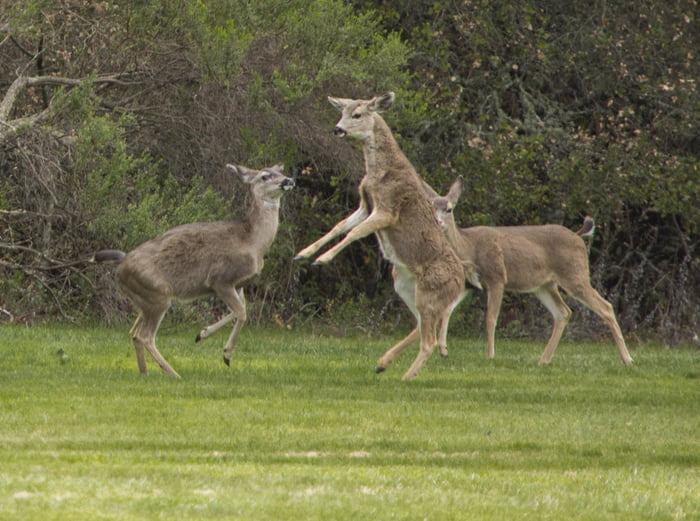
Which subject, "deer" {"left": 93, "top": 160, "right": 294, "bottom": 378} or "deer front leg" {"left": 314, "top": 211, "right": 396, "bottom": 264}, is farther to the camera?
"deer front leg" {"left": 314, "top": 211, "right": 396, "bottom": 264}

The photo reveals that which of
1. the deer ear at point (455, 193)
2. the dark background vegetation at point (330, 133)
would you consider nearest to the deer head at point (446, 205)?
the deer ear at point (455, 193)

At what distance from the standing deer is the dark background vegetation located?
4.43m

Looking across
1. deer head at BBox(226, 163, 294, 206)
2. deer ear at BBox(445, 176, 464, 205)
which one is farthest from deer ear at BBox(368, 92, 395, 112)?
deer ear at BBox(445, 176, 464, 205)


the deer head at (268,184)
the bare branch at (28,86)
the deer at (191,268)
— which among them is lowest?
the bare branch at (28,86)

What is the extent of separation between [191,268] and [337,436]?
142 inches

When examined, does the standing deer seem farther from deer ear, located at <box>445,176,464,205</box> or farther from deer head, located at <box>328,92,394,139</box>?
deer ear, located at <box>445,176,464,205</box>

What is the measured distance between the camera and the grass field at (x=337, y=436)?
7145 mm

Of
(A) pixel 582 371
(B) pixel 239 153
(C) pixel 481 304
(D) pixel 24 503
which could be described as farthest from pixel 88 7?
(D) pixel 24 503

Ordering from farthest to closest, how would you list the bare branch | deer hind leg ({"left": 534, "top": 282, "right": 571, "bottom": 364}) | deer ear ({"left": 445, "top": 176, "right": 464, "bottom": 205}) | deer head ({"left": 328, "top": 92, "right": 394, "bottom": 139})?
the bare branch < deer hind leg ({"left": 534, "top": 282, "right": 571, "bottom": 364}) < deer ear ({"left": 445, "top": 176, "right": 464, "bottom": 205}) < deer head ({"left": 328, "top": 92, "right": 394, "bottom": 139})

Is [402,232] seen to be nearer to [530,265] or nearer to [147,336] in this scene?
[147,336]

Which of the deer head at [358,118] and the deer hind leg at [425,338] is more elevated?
the deer head at [358,118]

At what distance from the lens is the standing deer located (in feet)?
41.7

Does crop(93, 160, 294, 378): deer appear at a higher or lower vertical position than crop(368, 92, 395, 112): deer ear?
lower

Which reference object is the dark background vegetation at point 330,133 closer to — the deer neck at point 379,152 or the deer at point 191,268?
the deer at point 191,268
